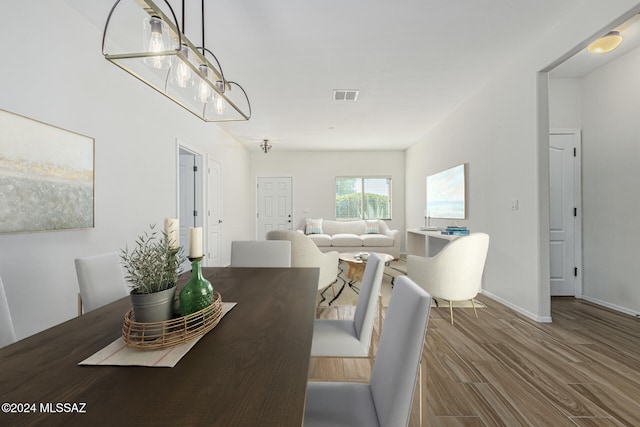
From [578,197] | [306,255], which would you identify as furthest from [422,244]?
[306,255]

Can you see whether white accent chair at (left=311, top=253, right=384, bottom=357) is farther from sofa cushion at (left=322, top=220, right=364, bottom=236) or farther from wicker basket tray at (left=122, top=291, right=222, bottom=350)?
sofa cushion at (left=322, top=220, right=364, bottom=236)

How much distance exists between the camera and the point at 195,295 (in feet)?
3.04

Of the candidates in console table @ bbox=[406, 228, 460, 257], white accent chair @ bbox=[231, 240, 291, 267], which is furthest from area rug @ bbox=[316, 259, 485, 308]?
white accent chair @ bbox=[231, 240, 291, 267]

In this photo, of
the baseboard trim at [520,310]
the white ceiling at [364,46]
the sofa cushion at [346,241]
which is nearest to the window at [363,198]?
the sofa cushion at [346,241]

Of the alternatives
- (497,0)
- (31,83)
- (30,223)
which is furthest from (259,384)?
(497,0)

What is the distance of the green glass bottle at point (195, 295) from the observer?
91 cm

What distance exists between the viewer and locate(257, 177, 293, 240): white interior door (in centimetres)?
725

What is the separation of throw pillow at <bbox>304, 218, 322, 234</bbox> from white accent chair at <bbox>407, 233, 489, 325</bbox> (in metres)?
3.91

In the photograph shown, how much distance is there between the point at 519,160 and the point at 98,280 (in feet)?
11.7

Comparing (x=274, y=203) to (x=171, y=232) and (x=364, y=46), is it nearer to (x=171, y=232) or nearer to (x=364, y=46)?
(x=364, y=46)

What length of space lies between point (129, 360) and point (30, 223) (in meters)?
1.77

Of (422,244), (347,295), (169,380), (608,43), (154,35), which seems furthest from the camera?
(422,244)

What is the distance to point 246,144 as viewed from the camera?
6.57m

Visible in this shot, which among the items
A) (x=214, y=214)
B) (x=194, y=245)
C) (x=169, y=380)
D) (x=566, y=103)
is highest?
(x=566, y=103)
